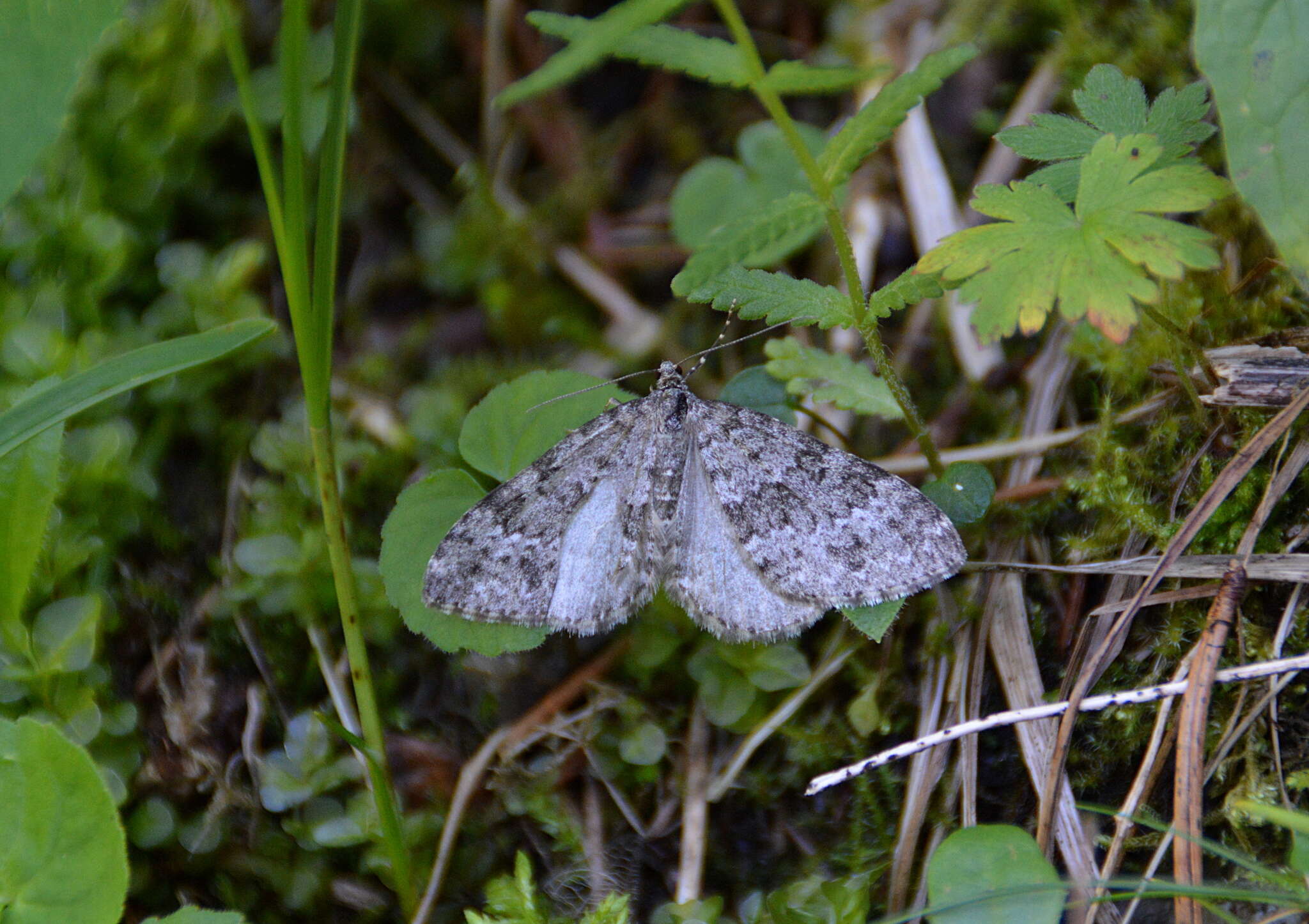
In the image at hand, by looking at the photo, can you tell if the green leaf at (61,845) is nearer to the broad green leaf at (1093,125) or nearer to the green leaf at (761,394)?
the green leaf at (761,394)

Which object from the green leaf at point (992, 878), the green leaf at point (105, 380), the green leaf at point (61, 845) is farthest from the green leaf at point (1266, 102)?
the green leaf at point (61, 845)

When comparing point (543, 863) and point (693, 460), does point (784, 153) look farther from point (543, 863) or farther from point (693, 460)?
point (543, 863)

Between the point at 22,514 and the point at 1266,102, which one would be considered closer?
the point at 1266,102

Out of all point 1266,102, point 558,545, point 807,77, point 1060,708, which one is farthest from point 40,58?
point 1060,708

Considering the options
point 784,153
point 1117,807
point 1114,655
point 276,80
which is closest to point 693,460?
point 1114,655

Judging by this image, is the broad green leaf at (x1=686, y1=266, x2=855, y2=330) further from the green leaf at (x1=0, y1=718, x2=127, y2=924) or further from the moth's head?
the green leaf at (x1=0, y1=718, x2=127, y2=924)

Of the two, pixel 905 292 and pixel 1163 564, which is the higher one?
pixel 905 292

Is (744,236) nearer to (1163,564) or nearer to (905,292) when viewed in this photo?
(905,292)
